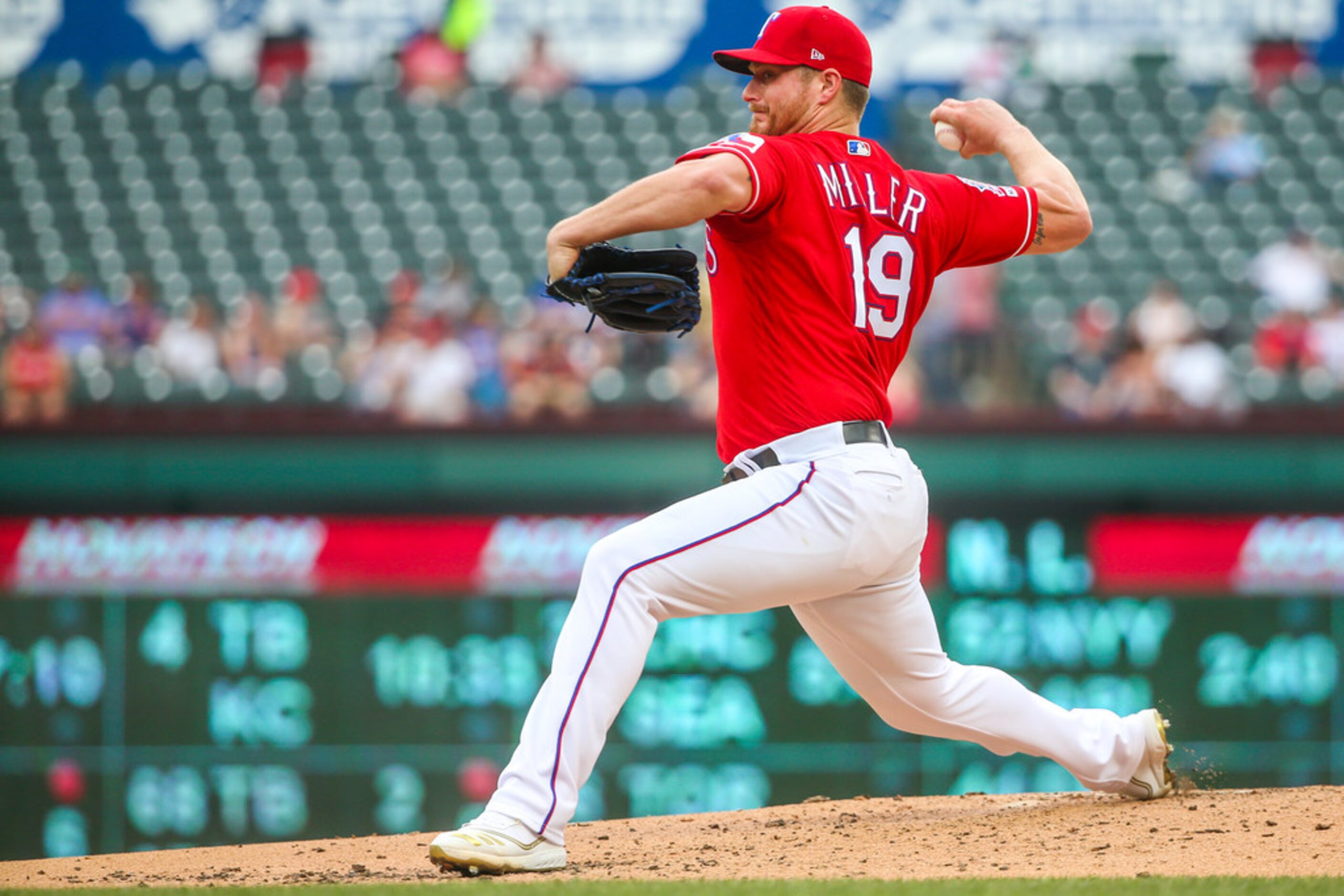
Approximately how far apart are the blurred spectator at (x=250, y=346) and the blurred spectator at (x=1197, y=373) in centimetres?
447

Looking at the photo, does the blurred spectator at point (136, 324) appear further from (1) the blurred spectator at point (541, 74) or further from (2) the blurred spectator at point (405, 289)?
(1) the blurred spectator at point (541, 74)

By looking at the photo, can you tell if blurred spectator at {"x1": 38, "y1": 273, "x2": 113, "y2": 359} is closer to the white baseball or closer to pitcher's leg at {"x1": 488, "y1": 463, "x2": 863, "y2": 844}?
the white baseball

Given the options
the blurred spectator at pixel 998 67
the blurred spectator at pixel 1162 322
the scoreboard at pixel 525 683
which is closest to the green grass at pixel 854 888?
the scoreboard at pixel 525 683

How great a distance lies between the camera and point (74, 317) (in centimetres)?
918

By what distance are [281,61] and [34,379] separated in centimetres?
561

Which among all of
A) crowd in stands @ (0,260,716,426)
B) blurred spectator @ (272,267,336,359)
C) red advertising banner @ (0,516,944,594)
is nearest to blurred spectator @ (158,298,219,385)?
crowd in stands @ (0,260,716,426)

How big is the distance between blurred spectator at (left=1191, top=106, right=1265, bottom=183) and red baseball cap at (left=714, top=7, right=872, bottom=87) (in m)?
9.44

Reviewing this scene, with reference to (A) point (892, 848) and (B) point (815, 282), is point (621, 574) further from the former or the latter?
(A) point (892, 848)

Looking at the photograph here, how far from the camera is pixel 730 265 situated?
341cm

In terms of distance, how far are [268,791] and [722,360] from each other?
13.0 ft

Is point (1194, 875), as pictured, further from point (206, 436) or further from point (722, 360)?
point (206, 436)

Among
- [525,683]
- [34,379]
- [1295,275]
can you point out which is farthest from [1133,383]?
[34,379]

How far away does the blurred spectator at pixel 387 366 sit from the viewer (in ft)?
27.6

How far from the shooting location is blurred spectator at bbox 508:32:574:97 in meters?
12.7
